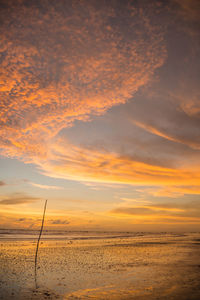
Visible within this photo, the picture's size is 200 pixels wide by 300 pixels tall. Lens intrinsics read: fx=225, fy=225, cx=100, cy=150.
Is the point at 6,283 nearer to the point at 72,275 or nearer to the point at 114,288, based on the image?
the point at 72,275

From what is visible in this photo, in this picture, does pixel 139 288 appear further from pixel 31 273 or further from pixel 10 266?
pixel 10 266

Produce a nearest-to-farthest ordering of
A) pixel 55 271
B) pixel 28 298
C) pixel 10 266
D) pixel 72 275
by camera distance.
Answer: pixel 28 298 → pixel 72 275 → pixel 55 271 → pixel 10 266

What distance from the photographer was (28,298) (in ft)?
35.2

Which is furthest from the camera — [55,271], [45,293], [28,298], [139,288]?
[55,271]

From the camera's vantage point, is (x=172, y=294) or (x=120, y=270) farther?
(x=120, y=270)

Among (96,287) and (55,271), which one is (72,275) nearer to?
(55,271)

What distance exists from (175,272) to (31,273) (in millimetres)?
10374

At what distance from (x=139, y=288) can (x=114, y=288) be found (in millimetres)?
1363

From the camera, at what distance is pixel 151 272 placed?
647 inches

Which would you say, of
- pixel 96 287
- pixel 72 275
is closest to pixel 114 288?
pixel 96 287

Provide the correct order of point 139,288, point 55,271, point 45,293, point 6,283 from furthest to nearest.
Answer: point 55,271 → point 6,283 → point 139,288 → point 45,293

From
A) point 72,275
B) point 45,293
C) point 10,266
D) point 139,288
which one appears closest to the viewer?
point 45,293

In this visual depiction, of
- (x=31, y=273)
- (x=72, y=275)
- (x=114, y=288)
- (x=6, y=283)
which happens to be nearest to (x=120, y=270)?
(x=72, y=275)

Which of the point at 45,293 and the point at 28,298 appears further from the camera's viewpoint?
the point at 45,293
